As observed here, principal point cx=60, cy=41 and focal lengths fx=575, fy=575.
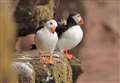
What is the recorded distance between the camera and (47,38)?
3262 millimetres

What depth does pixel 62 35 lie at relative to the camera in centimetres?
354

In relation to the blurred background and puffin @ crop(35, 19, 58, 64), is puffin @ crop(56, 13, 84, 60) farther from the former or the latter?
the blurred background

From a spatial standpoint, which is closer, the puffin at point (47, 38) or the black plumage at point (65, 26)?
the puffin at point (47, 38)

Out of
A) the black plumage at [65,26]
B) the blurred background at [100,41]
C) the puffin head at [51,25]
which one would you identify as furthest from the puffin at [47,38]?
the blurred background at [100,41]

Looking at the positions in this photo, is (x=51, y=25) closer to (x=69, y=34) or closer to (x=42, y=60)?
(x=42, y=60)

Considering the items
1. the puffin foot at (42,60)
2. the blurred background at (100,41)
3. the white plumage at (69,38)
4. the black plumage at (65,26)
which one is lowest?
the blurred background at (100,41)

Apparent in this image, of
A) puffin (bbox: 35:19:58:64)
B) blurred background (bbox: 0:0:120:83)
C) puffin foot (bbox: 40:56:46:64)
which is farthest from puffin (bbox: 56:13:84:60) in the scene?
blurred background (bbox: 0:0:120:83)

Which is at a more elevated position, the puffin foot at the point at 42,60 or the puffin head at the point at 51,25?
the puffin head at the point at 51,25

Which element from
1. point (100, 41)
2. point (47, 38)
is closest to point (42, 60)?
point (47, 38)

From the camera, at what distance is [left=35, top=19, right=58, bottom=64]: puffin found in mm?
3215

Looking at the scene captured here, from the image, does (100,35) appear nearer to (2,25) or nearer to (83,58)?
(83,58)

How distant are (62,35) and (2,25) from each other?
6.81 ft

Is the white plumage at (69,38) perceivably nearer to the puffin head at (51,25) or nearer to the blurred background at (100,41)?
Result: the puffin head at (51,25)

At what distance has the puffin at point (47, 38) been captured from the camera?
321 centimetres
